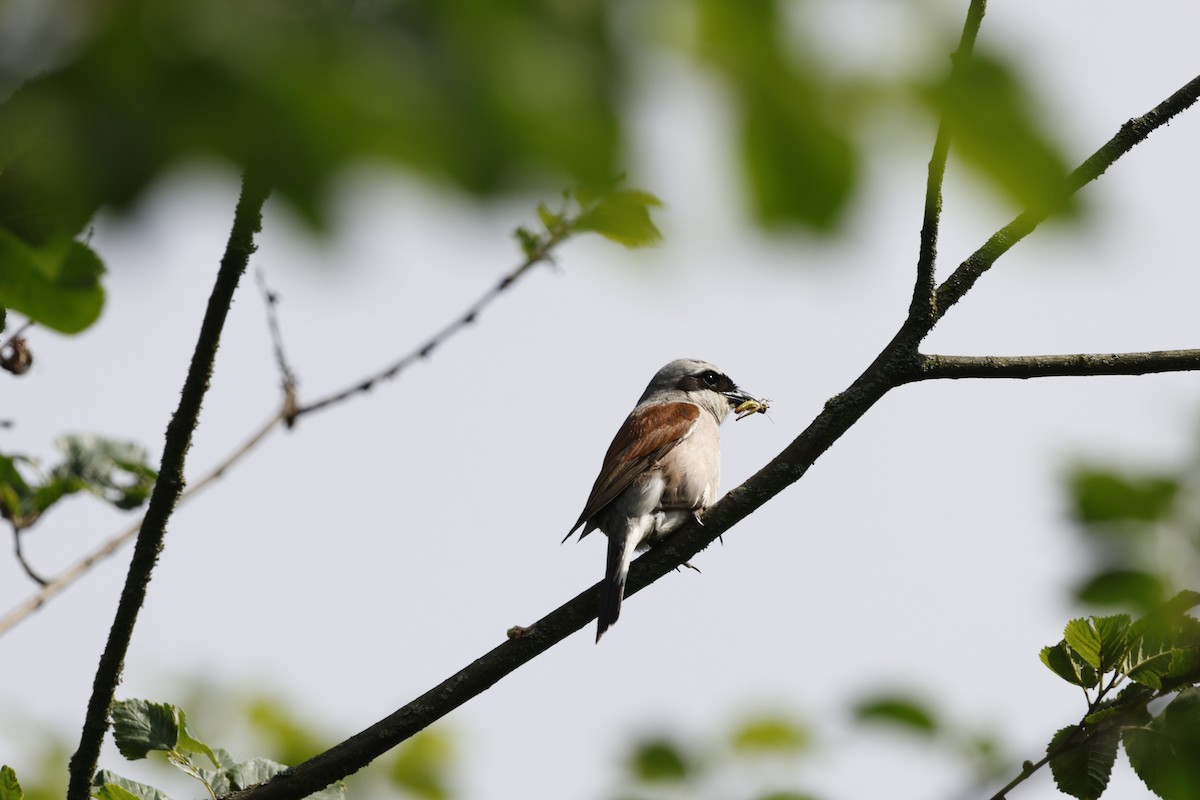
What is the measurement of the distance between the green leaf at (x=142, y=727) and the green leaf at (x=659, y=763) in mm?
1766

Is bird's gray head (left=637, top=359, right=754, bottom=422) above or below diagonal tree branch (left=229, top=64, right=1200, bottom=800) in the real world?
above

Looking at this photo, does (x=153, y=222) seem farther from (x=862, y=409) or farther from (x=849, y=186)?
(x=862, y=409)

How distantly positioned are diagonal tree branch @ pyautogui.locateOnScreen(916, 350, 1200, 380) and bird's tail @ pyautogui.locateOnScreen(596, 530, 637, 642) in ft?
4.88

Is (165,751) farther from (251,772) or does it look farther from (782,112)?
(782,112)

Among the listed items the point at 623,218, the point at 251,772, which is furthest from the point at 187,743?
the point at 623,218

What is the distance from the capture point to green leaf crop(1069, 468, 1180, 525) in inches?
→ 70.1

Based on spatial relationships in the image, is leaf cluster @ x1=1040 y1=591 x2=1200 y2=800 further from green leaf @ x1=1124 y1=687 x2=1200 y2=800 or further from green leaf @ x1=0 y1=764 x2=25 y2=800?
green leaf @ x1=0 y1=764 x2=25 y2=800

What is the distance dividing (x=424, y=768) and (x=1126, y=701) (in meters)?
3.29

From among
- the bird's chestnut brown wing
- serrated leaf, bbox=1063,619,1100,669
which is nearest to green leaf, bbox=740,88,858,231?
serrated leaf, bbox=1063,619,1100,669

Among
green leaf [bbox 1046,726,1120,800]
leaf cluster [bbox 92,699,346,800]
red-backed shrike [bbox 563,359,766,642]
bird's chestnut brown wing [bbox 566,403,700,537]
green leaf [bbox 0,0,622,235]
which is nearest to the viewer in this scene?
green leaf [bbox 0,0,622,235]

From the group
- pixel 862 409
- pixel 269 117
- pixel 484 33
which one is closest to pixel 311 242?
pixel 269 117

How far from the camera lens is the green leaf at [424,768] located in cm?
516

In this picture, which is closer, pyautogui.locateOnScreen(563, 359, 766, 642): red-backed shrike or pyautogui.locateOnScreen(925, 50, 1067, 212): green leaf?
pyautogui.locateOnScreen(925, 50, 1067, 212): green leaf

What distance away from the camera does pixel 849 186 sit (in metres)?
1.06
